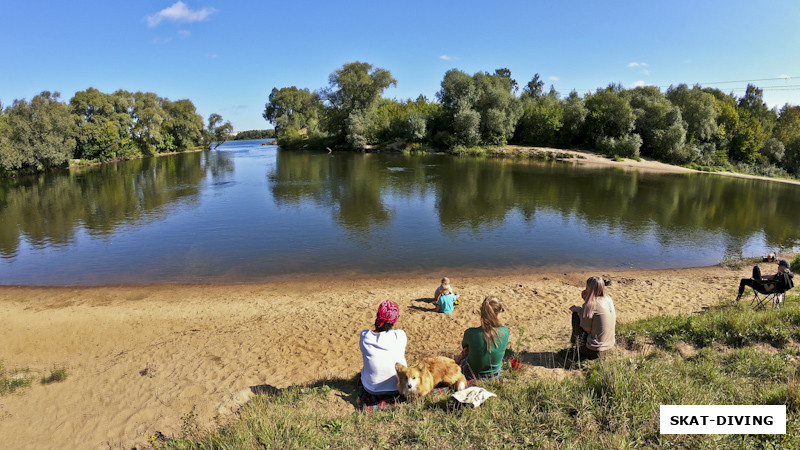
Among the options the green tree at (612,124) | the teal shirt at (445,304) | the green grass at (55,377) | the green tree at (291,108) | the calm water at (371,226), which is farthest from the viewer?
the green tree at (291,108)

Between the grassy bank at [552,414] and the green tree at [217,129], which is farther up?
the green tree at [217,129]

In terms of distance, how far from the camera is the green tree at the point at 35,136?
40562 mm

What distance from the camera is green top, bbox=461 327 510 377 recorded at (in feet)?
19.4

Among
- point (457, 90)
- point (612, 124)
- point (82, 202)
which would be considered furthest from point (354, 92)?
point (82, 202)

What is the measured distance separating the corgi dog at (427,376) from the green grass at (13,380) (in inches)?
259

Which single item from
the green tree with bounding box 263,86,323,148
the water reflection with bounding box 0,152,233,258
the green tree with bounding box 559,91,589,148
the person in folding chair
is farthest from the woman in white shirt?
the green tree with bounding box 263,86,323,148

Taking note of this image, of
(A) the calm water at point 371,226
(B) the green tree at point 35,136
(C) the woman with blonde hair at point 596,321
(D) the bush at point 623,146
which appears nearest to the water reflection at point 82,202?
(A) the calm water at point 371,226

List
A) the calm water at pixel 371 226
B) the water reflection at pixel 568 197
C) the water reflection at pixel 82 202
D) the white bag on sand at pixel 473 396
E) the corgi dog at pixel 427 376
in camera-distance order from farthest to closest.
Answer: the water reflection at pixel 568 197 < the water reflection at pixel 82 202 < the calm water at pixel 371 226 < the corgi dog at pixel 427 376 < the white bag on sand at pixel 473 396

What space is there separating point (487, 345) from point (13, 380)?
26.5 ft

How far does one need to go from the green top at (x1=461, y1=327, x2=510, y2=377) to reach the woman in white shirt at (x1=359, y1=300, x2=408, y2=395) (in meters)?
1.13

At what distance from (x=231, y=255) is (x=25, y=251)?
28.3 ft

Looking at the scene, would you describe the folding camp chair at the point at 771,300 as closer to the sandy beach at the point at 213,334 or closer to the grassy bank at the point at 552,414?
the sandy beach at the point at 213,334

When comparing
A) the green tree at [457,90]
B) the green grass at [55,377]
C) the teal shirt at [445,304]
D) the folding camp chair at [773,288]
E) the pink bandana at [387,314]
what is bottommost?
the green grass at [55,377]

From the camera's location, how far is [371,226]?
67.2ft
